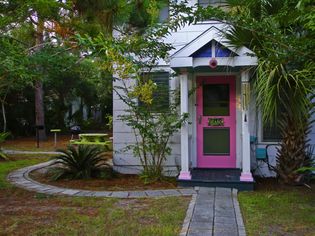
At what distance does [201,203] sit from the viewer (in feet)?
21.0

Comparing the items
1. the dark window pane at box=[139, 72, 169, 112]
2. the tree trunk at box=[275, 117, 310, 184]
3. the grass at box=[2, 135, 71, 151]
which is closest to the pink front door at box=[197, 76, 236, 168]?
the dark window pane at box=[139, 72, 169, 112]

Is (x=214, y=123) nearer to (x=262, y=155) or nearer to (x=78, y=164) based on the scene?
(x=262, y=155)

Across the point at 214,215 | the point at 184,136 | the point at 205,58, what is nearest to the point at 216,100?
the point at 184,136

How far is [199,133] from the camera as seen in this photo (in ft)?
29.7

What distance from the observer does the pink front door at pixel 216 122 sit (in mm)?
8969

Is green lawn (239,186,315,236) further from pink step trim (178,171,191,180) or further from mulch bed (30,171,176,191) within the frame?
mulch bed (30,171,176,191)

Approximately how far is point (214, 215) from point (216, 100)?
3809mm

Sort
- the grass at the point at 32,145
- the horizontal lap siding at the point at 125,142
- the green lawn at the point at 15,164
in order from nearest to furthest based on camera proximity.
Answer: the green lawn at the point at 15,164, the horizontal lap siding at the point at 125,142, the grass at the point at 32,145

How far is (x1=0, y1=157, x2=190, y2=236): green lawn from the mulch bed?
971mm

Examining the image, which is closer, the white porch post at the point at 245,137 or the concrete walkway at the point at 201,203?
the concrete walkway at the point at 201,203

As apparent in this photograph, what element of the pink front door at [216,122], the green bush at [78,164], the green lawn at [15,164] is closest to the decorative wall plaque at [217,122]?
the pink front door at [216,122]

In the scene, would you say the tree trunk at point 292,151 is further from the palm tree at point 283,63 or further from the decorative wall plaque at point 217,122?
the decorative wall plaque at point 217,122

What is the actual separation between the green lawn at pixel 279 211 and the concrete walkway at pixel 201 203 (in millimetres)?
170

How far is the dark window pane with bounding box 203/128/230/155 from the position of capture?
29.5 feet
